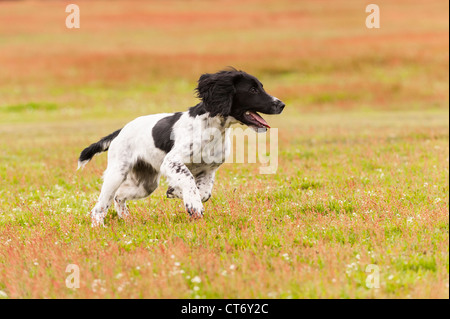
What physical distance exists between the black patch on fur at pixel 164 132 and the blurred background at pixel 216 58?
24537 millimetres

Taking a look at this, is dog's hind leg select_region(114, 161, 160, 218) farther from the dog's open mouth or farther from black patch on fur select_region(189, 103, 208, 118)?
the dog's open mouth

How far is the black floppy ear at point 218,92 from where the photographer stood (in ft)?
26.1

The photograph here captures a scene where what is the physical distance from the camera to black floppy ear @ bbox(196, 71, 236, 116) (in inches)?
313

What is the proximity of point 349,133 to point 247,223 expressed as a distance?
12.5m

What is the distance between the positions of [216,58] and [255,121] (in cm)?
3611

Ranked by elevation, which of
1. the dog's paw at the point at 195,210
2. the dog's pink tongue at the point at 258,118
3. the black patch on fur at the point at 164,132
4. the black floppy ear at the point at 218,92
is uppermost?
the black floppy ear at the point at 218,92

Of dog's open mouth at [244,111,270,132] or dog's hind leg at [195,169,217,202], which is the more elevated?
dog's open mouth at [244,111,270,132]

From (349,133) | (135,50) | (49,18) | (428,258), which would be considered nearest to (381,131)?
(349,133)

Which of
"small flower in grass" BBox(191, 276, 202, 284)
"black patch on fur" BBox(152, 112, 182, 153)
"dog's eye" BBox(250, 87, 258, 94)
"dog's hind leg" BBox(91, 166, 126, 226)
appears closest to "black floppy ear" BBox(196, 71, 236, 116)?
"dog's eye" BBox(250, 87, 258, 94)

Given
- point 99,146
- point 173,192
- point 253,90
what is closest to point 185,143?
point 173,192

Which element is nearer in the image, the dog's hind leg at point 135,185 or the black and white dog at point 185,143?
the black and white dog at point 185,143

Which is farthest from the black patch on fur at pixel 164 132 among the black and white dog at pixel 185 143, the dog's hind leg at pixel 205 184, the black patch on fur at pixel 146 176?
the dog's hind leg at pixel 205 184

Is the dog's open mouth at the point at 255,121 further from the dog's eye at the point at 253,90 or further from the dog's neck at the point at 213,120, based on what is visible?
the dog's eye at the point at 253,90

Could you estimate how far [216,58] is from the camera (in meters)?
43.6
